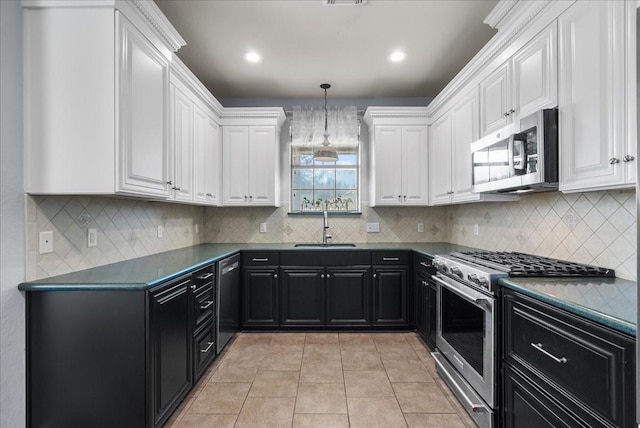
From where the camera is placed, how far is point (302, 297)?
358cm

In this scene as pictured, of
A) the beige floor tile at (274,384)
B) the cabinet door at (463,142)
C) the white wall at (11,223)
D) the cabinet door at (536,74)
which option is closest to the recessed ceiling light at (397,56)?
the cabinet door at (463,142)

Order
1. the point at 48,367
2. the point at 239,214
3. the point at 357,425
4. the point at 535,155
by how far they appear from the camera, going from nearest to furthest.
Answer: the point at 48,367
the point at 535,155
the point at 357,425
the point at 239,214

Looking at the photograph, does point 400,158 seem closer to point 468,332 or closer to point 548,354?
point 468,332

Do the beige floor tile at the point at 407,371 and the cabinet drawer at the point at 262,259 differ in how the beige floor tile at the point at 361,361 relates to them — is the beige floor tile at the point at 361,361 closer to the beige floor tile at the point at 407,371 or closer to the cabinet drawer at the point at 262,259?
the beige floor tile at the point at 407,371

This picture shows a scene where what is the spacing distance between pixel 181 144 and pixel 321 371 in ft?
7.20

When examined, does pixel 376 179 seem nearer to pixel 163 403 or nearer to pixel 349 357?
pixel 349 357

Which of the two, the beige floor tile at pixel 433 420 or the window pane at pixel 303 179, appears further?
the window pane at pixel 303 179

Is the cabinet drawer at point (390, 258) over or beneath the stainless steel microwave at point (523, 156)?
beneath

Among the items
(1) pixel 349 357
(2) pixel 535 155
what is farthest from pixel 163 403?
(2) pixel 535 155

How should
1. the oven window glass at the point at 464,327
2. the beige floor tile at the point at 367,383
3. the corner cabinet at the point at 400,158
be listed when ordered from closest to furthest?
the oven window glass at the point at 464,327 → the beige floor tile at the point at 367,383 → the corner cabinet at the point at 400,158

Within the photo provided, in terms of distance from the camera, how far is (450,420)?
2107mm

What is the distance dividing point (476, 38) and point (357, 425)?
10.1 feet

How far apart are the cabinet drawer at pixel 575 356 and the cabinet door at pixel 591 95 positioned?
65 cm

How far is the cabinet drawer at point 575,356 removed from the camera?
110cm
